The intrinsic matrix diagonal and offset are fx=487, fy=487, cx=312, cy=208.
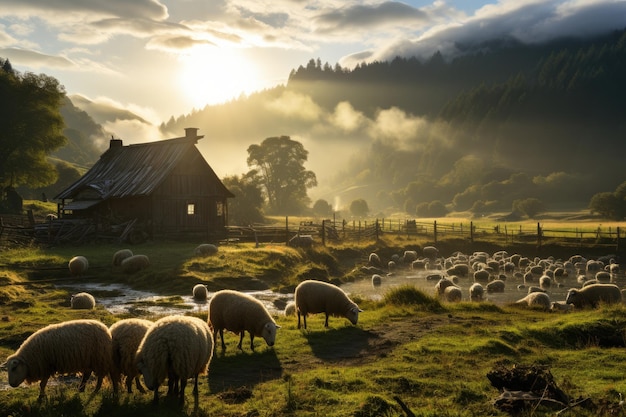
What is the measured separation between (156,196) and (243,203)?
32.9 metres

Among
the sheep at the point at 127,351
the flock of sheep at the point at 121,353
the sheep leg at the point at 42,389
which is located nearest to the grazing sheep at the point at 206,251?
the flock of sheep at the point at 121,353

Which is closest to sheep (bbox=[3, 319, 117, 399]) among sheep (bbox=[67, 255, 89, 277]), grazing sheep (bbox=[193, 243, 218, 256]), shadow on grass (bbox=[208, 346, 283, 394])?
shadow on grass (bbox=[208, 346, 283, 394])

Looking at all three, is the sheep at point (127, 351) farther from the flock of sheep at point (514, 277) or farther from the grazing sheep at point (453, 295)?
the grazing sheep at point (453, 295)

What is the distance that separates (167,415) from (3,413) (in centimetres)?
266

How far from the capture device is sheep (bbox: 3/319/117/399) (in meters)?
8.27

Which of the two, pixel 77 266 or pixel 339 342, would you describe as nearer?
pixel 339 342

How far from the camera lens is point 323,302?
14.7 meters

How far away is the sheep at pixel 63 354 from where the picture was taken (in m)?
8.27

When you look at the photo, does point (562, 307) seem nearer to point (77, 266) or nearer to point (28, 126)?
point (77, 266)

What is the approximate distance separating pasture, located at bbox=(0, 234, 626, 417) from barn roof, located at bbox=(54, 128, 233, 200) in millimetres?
17007

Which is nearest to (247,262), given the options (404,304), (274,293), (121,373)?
(274,293)

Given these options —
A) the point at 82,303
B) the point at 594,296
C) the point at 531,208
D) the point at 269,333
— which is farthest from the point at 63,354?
the point at 531,208

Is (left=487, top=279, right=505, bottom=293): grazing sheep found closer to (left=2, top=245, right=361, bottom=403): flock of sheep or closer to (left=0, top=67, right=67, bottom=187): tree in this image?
(left=2, top=245, right=361, bottom=403): flock of sheep

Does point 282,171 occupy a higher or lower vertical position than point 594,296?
higher
